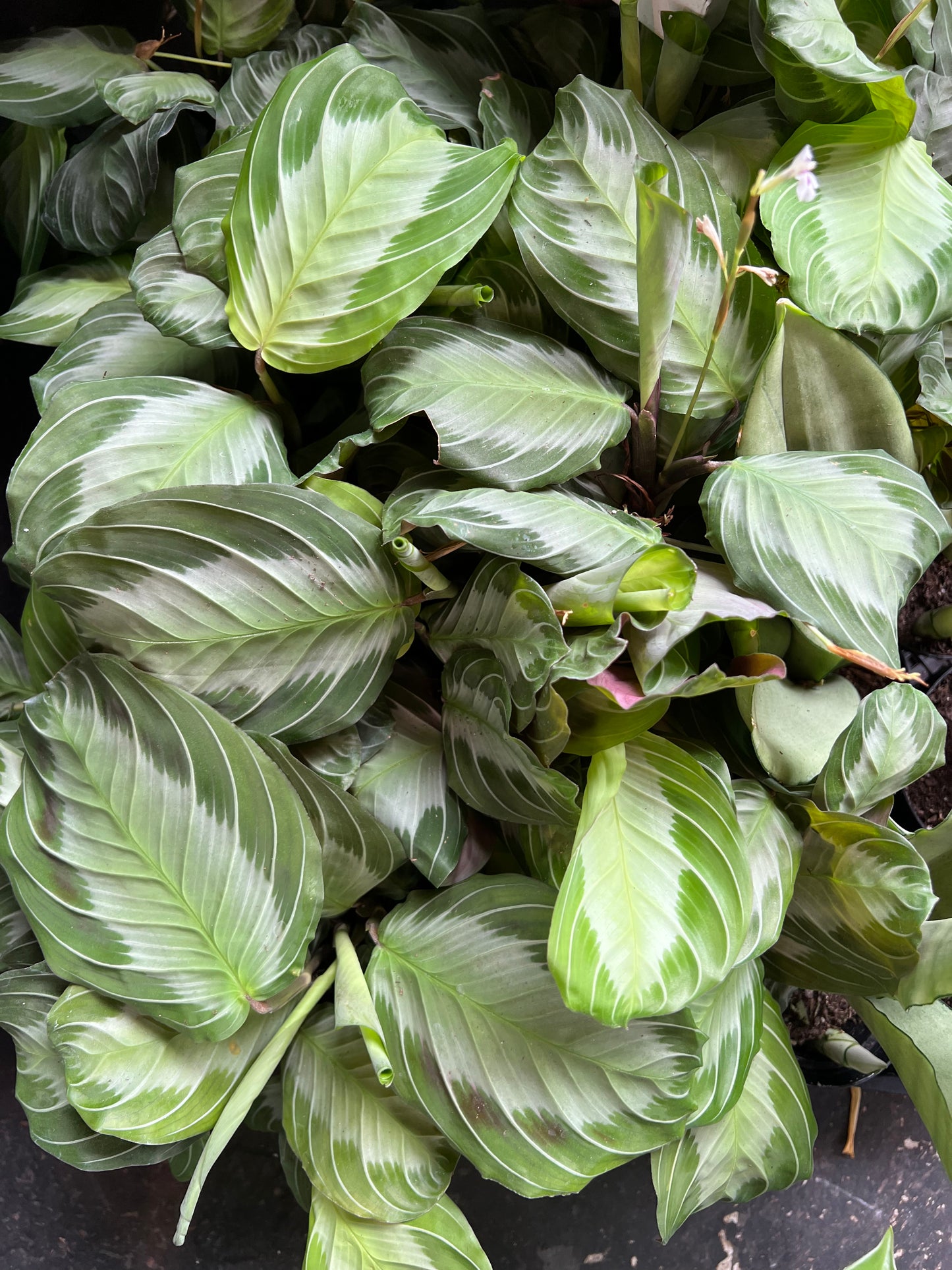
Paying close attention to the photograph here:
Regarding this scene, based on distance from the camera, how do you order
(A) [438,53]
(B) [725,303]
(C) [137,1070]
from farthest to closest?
(A) [438,53] < (C) [137,1070] < (B) [725,303]

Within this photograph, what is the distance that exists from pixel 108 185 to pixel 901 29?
0.61 m

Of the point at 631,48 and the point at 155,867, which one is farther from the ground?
the point at 631,48

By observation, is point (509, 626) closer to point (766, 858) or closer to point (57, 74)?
point (766, 858)

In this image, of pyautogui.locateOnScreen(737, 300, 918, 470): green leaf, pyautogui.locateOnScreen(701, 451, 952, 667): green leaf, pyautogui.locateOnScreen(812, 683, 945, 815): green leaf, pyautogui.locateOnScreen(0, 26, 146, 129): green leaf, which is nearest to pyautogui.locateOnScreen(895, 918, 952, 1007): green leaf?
pyautogui.locateOnScreen(812, 683, 945, 815): green leaf

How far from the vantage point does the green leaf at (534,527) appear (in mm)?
598

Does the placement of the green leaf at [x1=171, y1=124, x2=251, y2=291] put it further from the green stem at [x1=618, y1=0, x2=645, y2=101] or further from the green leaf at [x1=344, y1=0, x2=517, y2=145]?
the green stem at [x1=618, y1=0, x2=645, y2=101]

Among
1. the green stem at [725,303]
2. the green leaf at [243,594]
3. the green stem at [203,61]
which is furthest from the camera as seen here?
the green stem at [203,61]

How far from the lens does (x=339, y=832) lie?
689 mm

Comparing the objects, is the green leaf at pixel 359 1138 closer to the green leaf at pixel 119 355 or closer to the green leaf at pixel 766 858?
the green leaf at pixel 766 858

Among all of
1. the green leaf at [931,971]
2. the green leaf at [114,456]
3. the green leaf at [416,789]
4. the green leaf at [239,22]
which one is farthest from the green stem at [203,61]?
the green leaf at [931,971]

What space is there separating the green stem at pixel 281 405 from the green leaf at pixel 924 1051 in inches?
24.4

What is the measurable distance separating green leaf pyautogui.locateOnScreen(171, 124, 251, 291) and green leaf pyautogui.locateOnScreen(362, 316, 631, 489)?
14 cm

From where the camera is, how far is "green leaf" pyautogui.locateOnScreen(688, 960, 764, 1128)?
27.1 inches

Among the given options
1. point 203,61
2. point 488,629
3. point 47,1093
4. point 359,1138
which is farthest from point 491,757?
point 203,61
